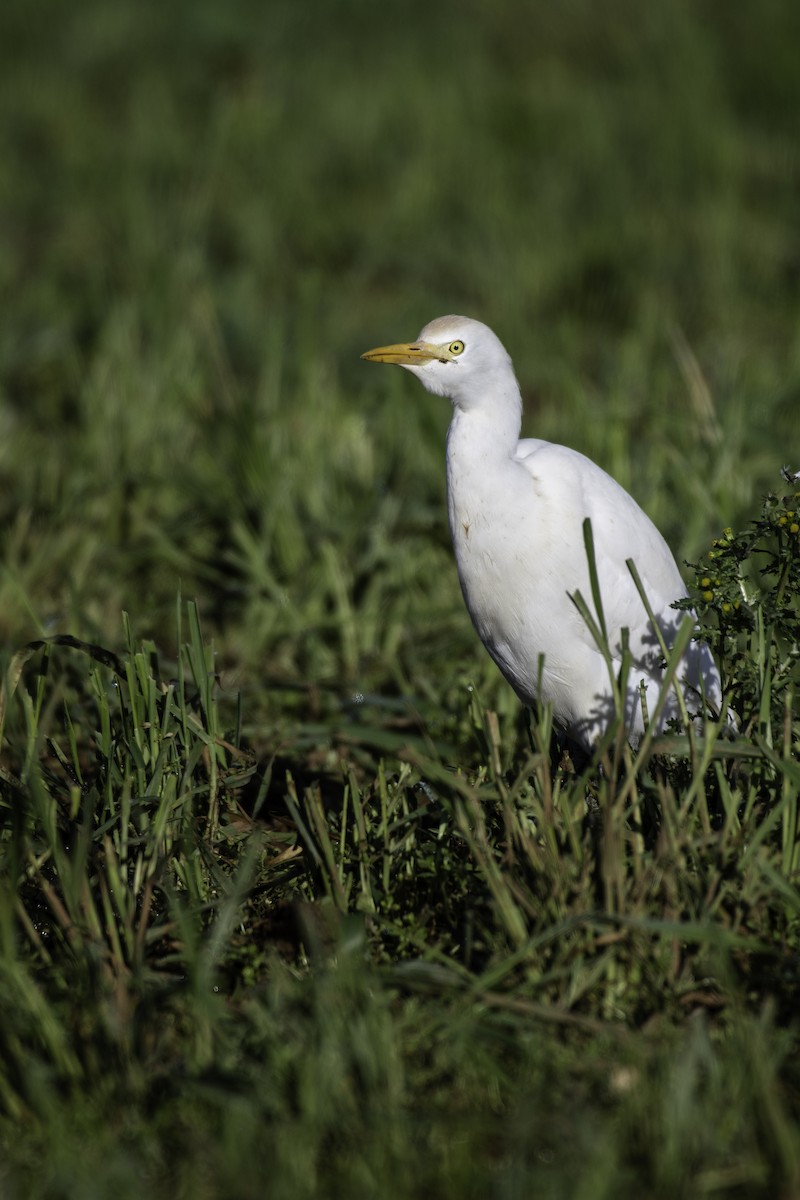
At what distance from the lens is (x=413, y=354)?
2.59m

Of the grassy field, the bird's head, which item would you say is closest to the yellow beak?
the bird's head

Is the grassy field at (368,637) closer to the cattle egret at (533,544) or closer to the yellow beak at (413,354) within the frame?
the cattle egret at (533,544)

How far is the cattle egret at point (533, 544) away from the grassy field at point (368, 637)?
18 centimetres

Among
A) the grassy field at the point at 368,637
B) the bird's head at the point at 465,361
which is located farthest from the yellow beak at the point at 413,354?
the grassy field at the point at 368,637

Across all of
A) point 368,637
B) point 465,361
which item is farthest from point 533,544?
point 368,637

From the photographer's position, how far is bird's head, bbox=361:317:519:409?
8.32 feet

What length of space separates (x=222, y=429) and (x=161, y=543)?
0.73 metres

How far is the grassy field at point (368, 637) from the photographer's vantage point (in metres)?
1.77

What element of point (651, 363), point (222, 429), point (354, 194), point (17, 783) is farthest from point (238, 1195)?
point (354, 194)

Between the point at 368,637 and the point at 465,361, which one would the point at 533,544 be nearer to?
the point at 465,361

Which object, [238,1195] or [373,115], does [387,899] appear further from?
[373,115]

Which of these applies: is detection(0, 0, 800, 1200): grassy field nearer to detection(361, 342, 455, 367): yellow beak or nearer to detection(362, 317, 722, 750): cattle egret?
detection(362, 317, 722, 750): cattle egret

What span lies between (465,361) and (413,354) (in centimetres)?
11

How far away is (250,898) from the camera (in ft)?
7.59
